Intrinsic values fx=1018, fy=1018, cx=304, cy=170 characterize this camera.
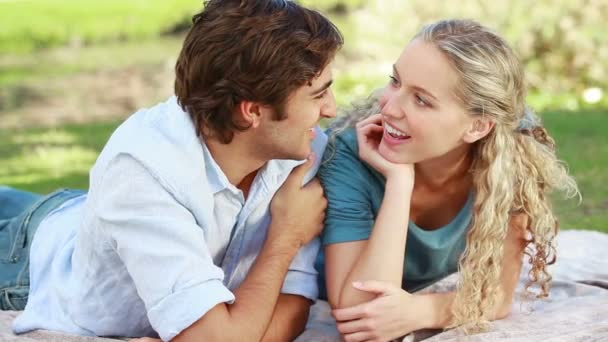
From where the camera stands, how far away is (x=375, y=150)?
3557mm

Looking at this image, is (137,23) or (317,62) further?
(137,23)

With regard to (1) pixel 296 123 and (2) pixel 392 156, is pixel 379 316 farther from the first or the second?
(1) pixel 296 123

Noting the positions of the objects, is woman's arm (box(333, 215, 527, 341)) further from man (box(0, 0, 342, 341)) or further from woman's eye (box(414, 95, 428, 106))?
woman's eye (box(414, 95, 428, 106))

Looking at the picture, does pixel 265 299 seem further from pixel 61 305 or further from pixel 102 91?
pixel 102 91

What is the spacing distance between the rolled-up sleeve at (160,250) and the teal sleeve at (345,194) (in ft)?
1.97

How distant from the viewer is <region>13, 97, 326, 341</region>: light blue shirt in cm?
305

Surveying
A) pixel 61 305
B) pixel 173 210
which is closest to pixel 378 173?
pixel 173 210

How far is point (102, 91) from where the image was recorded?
1314 centimetres

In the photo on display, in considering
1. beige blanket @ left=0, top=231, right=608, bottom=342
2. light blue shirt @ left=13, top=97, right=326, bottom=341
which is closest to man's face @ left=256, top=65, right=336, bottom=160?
light blue shirt @ left=13, top=97, right=326, bottom=341

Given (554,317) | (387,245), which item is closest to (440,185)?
(387,245)

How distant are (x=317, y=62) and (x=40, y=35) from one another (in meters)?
14.9

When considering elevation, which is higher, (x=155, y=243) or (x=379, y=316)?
(x=155, y=243)

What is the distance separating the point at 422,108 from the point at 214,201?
0.75 metres

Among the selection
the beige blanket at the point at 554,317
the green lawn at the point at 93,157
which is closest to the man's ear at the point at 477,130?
the beige blanket at the point at 554,317
